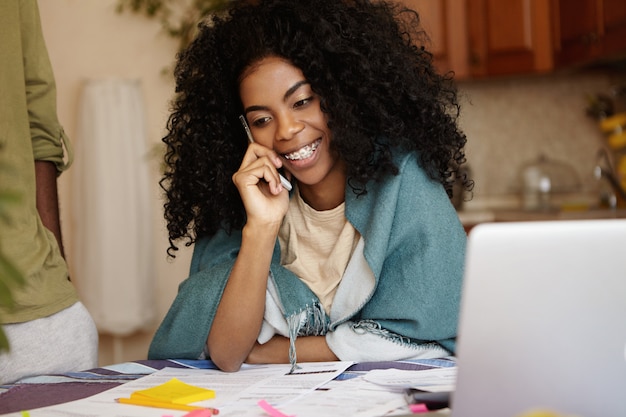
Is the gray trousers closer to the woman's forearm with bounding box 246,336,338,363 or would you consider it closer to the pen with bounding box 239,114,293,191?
the woman's forearm with bounding box 246,336,338,363

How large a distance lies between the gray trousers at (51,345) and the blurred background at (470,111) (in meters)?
1.86

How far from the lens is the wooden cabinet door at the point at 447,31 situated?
11.3ft

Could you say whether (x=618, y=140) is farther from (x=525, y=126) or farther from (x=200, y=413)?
(x=200, y=413)

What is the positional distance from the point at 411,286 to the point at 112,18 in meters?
2.72

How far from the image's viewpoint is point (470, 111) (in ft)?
12.2

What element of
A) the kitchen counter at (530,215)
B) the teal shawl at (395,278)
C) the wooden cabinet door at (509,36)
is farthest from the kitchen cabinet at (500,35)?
the teal shawl at (395,278)

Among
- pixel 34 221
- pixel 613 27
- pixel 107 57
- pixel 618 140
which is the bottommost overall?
pixel 34 221

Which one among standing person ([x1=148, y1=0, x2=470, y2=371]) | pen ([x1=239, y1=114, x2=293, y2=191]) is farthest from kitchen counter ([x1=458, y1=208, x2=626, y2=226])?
pen ([x1=239, y1=114, x2=293, y2=191])

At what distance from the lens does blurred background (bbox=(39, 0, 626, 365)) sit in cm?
335

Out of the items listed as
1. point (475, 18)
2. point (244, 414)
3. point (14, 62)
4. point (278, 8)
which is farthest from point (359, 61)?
point (475, 18)

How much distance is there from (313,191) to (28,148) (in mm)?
597

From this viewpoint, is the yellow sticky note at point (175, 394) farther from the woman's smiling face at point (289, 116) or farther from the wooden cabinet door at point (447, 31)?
the wooden cabinet door at point (447, 31)

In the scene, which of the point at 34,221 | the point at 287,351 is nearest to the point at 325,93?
the point at 287,351

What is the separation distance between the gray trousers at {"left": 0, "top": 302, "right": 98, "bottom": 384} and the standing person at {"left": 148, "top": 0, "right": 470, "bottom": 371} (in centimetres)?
17
